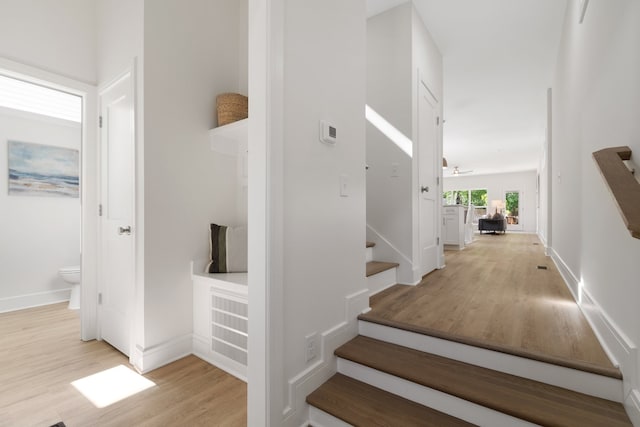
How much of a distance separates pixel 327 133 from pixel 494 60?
3.79 meters

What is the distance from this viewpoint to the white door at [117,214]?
2.22m

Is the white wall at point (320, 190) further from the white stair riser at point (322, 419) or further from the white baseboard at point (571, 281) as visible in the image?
the white baseboard at point (571, 281)

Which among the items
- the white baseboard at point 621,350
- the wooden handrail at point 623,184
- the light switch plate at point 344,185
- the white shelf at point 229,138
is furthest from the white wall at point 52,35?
the white baseboard at point 621,350

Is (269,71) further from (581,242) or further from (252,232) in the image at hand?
(581,242)

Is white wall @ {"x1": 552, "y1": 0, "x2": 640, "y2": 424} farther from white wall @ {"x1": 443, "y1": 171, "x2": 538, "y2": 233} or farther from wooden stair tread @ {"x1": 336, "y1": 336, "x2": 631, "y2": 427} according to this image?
white wall @ {"x1": 443, "y1": 171, "x2": 538, "y2": 233}

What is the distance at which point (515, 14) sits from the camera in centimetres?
309

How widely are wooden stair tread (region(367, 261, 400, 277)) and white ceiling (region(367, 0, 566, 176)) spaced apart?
2.60 metres

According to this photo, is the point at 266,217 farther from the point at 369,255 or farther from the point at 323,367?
the point at 369,255

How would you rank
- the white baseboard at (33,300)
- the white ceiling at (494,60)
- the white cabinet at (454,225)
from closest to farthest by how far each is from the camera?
the white ceiling at (494,60) < the white baseboard at (33,300) < the white cabinet at (454,225)

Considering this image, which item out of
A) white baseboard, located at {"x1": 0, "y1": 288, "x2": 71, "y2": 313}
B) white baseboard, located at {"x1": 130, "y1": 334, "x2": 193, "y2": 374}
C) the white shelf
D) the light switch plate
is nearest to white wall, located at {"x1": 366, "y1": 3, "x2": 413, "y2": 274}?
the light switch plate

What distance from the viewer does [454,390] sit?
4.26 ft

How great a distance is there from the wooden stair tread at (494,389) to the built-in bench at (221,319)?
2.37 feet

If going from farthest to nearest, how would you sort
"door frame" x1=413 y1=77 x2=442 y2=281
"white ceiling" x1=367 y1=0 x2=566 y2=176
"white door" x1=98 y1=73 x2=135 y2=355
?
"white ceiling" x1=367 y1=0 x2=566 y2=176 < "door frame" x1=413 y1=77 x2=442 y2=281 < "white door" x1=98 y1=73 x2=135 y2=355

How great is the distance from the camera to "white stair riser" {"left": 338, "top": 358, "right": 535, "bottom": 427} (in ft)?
4.00
